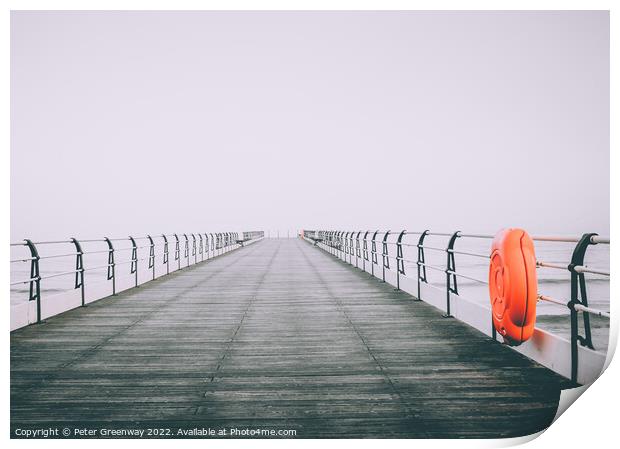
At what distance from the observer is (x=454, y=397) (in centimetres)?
432

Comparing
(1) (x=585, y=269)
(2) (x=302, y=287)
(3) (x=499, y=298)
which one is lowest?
(2) (x=302, y=287)

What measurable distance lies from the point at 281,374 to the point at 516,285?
2349 millimetres

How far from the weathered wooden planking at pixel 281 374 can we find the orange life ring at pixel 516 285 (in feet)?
1.45

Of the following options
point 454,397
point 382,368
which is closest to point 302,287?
point 382,368

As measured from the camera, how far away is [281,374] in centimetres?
505

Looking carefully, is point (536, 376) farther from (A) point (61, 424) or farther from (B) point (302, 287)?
Answer: (B) point (302, 287)

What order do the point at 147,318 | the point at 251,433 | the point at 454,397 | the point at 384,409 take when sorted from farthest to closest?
the point at 147,318, the point at 454,397, the point at 384,409, the point at 251,433

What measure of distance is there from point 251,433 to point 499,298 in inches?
111

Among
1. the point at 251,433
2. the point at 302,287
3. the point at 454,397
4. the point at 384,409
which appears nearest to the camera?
the point at 251,433

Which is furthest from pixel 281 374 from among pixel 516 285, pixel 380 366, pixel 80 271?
pixel 80 271

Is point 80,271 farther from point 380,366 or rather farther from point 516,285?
point 516,285

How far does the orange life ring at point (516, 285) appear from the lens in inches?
187

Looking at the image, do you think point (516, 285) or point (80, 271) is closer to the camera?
point (516, 285)

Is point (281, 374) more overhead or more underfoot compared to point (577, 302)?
more underfoot
